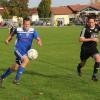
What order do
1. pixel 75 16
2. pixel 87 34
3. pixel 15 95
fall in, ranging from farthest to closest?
pixel 75 16, pixel 87 34, pixel 15 95

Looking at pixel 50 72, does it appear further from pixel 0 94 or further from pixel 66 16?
pixel 66 16

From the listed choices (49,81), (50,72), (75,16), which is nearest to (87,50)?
(49,81)

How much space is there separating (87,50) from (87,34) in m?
0.50

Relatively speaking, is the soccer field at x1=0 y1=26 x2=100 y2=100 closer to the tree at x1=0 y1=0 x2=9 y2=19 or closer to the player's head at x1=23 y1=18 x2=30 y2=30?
the player's head at x1=23 y1=18 x2=30 y2=30

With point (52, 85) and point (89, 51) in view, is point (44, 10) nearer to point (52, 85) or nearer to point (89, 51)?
point (89, 51)

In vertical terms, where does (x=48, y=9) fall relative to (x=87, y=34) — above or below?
below

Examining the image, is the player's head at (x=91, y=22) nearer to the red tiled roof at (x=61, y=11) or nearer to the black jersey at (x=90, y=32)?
the black jersey at (x=90, y=32)

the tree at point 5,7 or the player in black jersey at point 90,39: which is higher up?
the player in black jersey at point 90,39

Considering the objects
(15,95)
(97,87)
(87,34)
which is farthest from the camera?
(87,34)

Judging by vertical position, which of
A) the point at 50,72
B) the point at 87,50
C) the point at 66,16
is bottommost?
the point at 66,16

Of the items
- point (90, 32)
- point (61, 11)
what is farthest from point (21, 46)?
point (61, 11)

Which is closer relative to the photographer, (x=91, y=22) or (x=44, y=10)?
(x=91, y=22)

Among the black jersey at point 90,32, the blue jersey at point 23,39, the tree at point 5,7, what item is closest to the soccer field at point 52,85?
the blue jersey at point 23,39

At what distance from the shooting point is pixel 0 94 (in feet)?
34.2
